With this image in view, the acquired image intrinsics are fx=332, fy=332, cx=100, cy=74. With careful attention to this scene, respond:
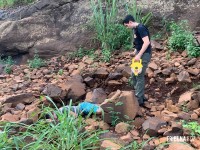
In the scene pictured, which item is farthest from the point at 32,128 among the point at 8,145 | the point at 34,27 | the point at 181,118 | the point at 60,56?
the point at 34,27

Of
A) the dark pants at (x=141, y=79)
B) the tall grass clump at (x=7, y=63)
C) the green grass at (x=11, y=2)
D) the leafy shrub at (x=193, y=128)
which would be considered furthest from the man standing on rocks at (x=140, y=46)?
the green grass at (x=11, y=2)

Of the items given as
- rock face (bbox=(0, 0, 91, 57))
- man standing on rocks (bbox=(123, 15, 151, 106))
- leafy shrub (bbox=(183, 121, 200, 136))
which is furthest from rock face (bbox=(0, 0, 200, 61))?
leafy shrub (bbox=(183, 121, 200, 136))

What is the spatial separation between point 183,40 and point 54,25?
105 inches

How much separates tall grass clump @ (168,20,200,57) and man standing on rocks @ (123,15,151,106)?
117 cm

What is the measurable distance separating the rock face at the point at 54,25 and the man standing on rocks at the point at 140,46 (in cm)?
236

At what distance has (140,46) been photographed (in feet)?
13.4

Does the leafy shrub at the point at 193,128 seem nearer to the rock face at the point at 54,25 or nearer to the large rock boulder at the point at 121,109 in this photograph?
the large rock boulder at the point at 121,109

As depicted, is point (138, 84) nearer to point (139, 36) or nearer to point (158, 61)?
point (139, 36)

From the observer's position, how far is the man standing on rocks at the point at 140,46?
3.92 meters

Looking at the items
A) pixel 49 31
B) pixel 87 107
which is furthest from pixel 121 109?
pixel 49 31

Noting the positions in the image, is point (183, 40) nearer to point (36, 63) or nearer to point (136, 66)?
point (136, 66)

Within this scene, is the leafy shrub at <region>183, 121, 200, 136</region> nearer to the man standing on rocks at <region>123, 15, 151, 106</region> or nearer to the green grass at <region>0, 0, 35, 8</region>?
the man standing on rocks at <region>123, 15, 151, 106</region>

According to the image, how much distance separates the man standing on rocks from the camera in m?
3.92

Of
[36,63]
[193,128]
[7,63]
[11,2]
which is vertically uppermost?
[11,2]
